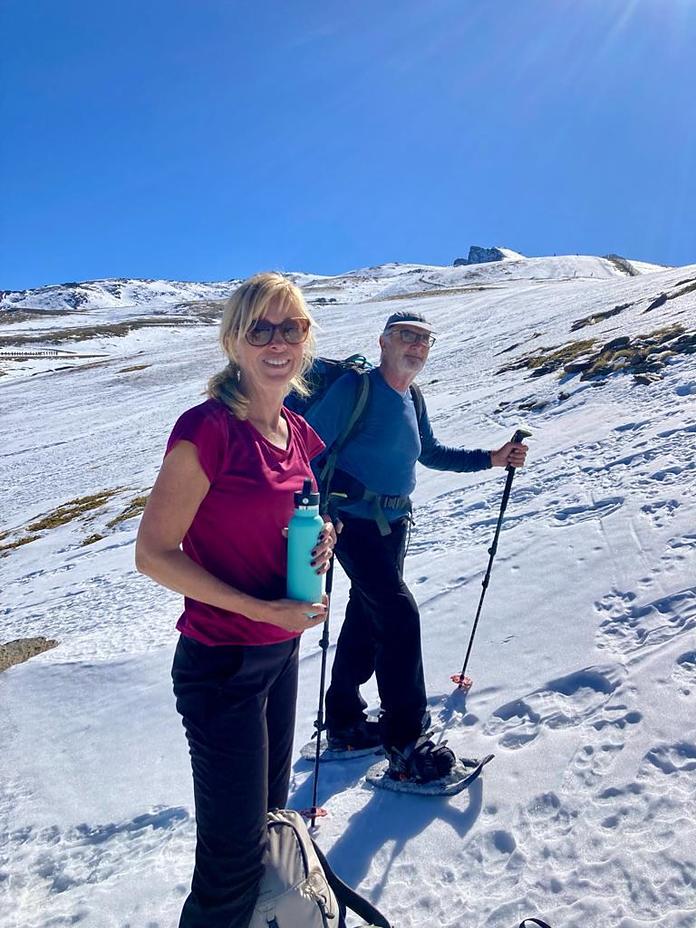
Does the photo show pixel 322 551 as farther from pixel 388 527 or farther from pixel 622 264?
pixel 622 264

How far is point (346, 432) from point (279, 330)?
4.25ft

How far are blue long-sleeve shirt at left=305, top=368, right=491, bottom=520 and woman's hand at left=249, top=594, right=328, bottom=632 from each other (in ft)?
4.63

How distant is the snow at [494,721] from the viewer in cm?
298

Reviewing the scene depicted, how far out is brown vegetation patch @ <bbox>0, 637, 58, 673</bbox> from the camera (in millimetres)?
7660

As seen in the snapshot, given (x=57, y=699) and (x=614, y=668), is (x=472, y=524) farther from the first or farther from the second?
(x=57, y=699)

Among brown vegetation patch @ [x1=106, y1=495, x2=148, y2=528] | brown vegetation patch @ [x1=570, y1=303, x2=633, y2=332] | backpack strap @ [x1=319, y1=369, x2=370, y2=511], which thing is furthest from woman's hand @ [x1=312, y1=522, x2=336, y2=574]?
brown vegetation patch @ [x1=570, y1=303, x2=633, y2=332]

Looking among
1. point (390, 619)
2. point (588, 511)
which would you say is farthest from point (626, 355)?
point (390, 619)

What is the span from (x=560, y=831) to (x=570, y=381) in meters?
11.7

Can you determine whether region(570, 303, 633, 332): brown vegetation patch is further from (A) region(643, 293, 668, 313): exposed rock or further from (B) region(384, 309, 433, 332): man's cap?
(B) region(384, 309, 433, 332): man's cap

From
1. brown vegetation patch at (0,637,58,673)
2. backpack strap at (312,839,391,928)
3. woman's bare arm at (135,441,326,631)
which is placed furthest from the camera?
brown vegetation patch at (0,637,58,673)

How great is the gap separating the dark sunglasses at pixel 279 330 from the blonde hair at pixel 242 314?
0.02 metres

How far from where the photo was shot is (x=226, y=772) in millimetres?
2299

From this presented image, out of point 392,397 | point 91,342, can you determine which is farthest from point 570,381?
point 91,342

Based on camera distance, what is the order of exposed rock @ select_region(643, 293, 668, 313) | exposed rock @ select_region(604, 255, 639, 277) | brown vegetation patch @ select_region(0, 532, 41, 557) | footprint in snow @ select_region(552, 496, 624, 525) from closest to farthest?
footprint in snow @ select_region(552, 496, 624, 525) < brown vegetation patch @ select_region(0, 532, 41, 557) < exposed rock @ select_region(643, 293, 668, 313) < exposed rock @ select_region(604, 255, 639, 277)
